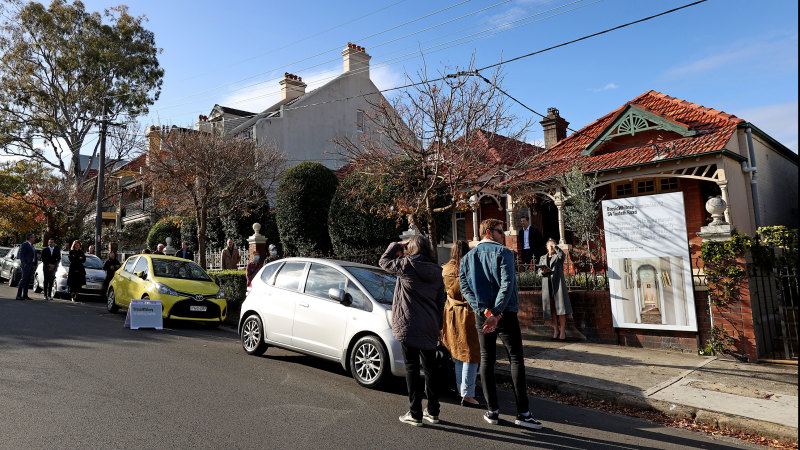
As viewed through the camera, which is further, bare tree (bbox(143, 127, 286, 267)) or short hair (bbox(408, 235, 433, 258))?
bare tree (bbox(143, 127, 286, 267))

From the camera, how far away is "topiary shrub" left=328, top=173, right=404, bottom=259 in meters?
13.5

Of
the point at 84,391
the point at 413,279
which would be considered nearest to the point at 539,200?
the point at 413,279

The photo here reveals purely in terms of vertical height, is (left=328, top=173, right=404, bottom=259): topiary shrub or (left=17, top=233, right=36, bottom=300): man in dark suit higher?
(left=328, top=173, right=404, bottom=259): topiary shrub

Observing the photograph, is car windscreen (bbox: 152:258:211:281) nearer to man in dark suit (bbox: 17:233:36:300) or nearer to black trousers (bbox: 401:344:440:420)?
man in dark suit (bbox: 17:233:36:300)

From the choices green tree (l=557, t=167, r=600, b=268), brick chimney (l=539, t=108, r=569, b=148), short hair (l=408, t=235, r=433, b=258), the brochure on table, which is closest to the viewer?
short hair (l=408, t=235, r=433, b=258)

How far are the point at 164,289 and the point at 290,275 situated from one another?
13.5ft

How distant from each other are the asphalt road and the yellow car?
8.30ft

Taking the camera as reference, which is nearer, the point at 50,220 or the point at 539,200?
the point at 539,200

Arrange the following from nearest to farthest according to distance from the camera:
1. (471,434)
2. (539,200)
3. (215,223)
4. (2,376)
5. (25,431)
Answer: (25,431) < (471,434) < (2,376) < (539,200) < (215,223)

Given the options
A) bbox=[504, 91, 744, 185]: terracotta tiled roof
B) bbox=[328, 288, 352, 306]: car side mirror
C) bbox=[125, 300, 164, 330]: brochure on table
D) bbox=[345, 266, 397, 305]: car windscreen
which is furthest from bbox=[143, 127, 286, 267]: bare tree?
bbox=[328, 288, 352, 306]: car side mirror

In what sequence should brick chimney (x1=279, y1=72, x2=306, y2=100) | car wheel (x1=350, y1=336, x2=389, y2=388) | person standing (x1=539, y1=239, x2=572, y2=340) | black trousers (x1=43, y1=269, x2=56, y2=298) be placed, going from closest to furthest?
car wheel (x1=350, y1=336, x2=389, y2=388) < person standing (x1=539, y1=239, x2=572, y2=340) < black trousers (x1=43, y1=269, x2=56, y2=298) < brick chimney (x1=279, y1=72, x2=306, y2=100)

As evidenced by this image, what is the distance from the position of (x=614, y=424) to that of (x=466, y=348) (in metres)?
1.70

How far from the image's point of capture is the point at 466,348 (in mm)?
5281

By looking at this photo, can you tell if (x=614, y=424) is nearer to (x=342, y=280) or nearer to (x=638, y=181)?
(x=342, y=280)
